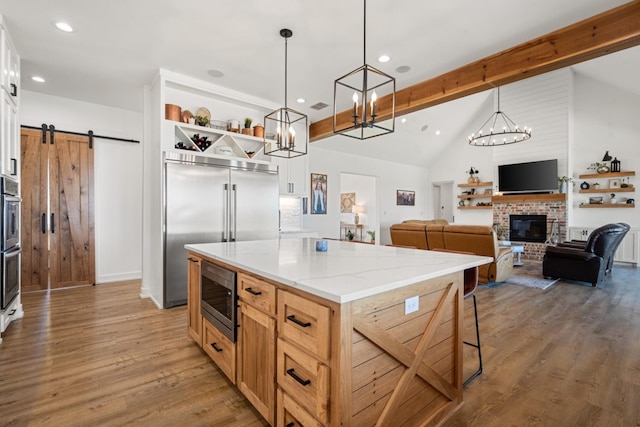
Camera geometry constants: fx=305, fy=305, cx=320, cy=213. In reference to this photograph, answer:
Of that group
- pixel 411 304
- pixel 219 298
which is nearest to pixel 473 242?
pixel 411 304

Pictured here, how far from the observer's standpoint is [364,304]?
1.30m

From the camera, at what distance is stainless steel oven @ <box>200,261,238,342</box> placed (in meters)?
1.94

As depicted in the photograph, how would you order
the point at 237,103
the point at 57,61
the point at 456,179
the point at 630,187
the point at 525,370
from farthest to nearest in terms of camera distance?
the point at 456,179 < the point at 630,187 < the point at 237,103 < the point at 57,61 < the point at 525,370

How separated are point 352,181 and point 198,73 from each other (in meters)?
7.25

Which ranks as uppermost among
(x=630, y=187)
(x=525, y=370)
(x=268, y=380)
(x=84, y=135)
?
(x=84, y=135)

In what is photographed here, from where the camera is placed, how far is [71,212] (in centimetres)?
468

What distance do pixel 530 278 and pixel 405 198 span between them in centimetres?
522

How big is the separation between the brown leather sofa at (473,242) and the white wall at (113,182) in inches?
191

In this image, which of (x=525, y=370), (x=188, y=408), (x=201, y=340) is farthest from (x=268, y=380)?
(x=525, y=370)

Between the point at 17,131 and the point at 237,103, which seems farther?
the point at 237,103

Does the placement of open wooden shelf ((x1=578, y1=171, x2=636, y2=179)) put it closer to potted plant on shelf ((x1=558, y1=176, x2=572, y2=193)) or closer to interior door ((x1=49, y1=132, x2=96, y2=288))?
potted plant on shelf ((x1=558, y1=176, x2=572, y2=193))

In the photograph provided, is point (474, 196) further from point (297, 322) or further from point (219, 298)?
point (297, 322)

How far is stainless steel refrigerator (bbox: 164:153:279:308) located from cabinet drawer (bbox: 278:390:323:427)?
2787mm

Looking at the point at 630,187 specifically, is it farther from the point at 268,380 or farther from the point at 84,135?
the point at 84,135
